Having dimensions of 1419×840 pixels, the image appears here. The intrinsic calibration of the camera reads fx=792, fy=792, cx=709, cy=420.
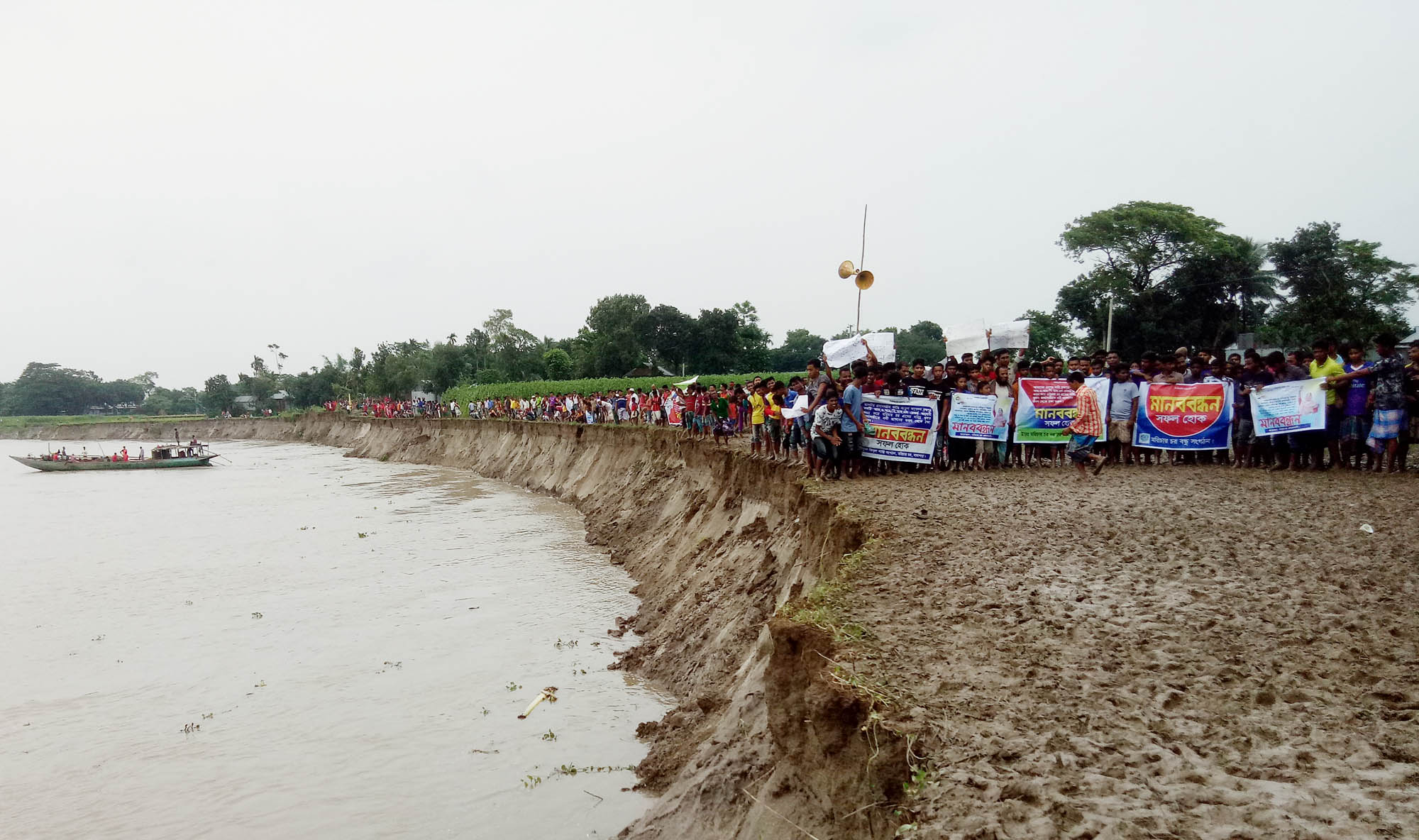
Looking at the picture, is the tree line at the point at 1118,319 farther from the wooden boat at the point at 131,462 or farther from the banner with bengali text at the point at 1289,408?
the wooden boat at the point at 131,462

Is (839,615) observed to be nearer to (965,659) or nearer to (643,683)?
(965,659)

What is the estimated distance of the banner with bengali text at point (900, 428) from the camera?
12156 millimetres

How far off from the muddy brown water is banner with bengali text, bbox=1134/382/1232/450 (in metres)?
8.78

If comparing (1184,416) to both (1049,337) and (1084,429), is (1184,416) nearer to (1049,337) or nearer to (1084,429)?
(1084,429)

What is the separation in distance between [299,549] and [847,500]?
17.6 meters

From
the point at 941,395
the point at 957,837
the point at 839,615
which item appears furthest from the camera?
the point at 941,395

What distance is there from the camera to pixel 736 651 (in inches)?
377

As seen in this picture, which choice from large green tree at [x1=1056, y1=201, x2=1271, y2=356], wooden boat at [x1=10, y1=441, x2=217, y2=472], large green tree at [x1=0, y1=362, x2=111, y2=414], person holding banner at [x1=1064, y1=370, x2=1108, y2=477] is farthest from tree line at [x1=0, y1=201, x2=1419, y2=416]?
large green tree at [x1=0, y1=362, x2=111, y2=414]

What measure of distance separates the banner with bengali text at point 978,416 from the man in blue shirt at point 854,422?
1.41 meters

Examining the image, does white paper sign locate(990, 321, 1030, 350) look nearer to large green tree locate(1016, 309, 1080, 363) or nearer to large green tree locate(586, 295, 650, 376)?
A: large green tree locate(1016, 309, 1080, 363)

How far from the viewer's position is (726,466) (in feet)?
55.0

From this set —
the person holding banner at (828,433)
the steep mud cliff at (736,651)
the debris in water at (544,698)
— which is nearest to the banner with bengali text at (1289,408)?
the person holding banner at (828,433)

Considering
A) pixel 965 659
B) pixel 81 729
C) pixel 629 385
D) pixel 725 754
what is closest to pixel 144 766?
pixel 81 729

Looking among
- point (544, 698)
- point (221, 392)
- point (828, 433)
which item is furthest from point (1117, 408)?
point (221, 392)
